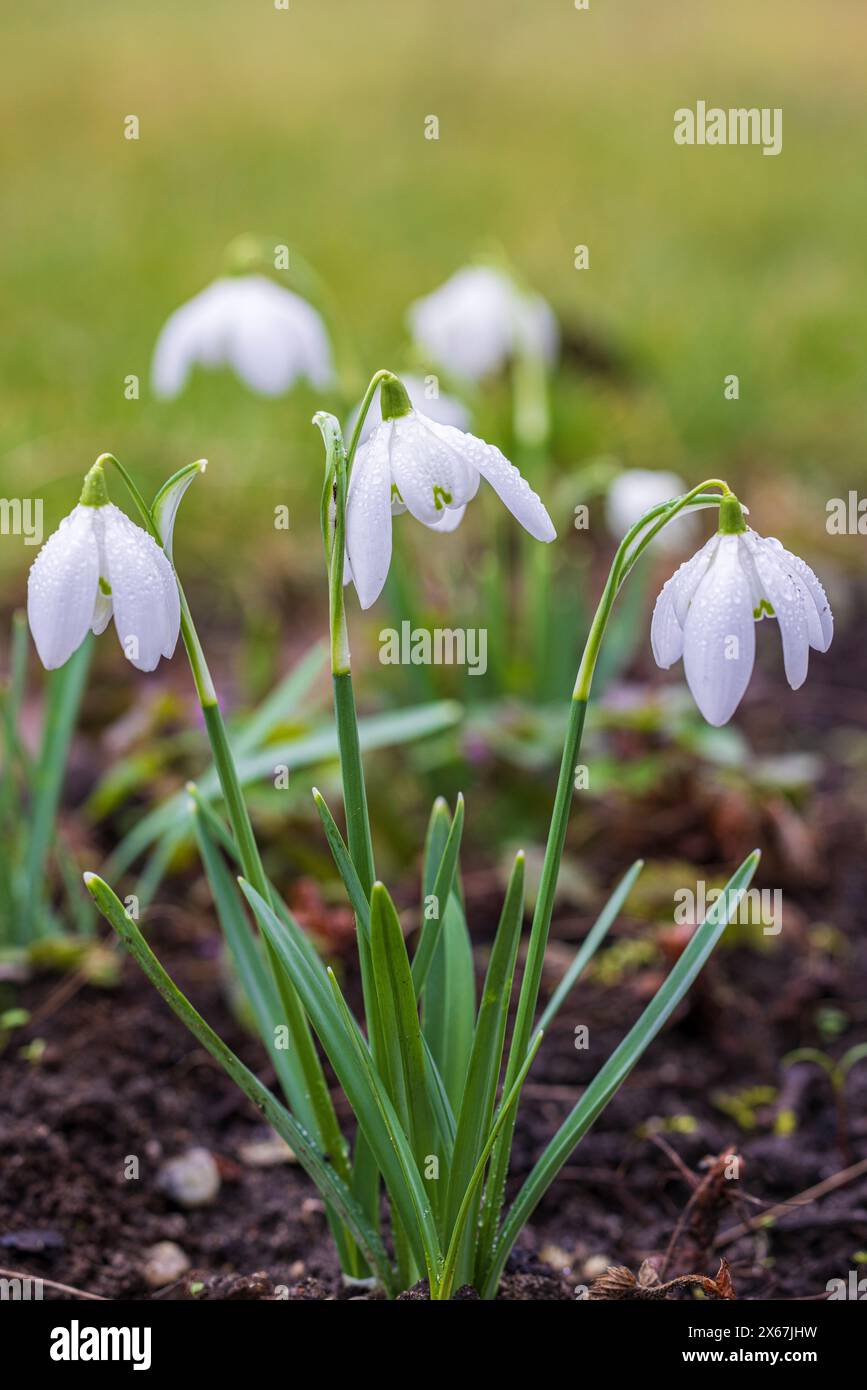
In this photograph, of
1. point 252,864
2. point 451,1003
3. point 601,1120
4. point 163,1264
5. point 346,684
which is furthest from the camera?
point 601,1120

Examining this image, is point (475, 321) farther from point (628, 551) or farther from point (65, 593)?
point (65, 593)

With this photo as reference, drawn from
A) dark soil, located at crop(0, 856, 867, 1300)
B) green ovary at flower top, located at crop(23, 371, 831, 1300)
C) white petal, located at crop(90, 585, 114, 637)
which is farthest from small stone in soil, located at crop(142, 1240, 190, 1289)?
white petal, located at crop(90, 585, 114, 637)

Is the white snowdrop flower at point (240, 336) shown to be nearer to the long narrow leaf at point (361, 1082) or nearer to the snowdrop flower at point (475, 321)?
the snowdrop flower at point (475, 321)

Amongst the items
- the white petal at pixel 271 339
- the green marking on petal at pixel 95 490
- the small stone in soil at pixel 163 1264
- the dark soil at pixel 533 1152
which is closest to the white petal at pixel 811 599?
the green marking on petal at pixel 95 490

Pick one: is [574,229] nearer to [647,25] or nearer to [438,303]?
[647,25]

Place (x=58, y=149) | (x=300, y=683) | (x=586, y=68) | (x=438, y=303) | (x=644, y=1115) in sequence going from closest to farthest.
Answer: (x=644, y=1115)
(x=300, y=683)
(x=438, y=303)
(x=58, y=149)
(x=586, y=68)

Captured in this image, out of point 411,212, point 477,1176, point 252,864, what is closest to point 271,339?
point 252,864

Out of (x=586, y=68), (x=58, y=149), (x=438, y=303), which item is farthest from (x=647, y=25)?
(x=438, y=303)
